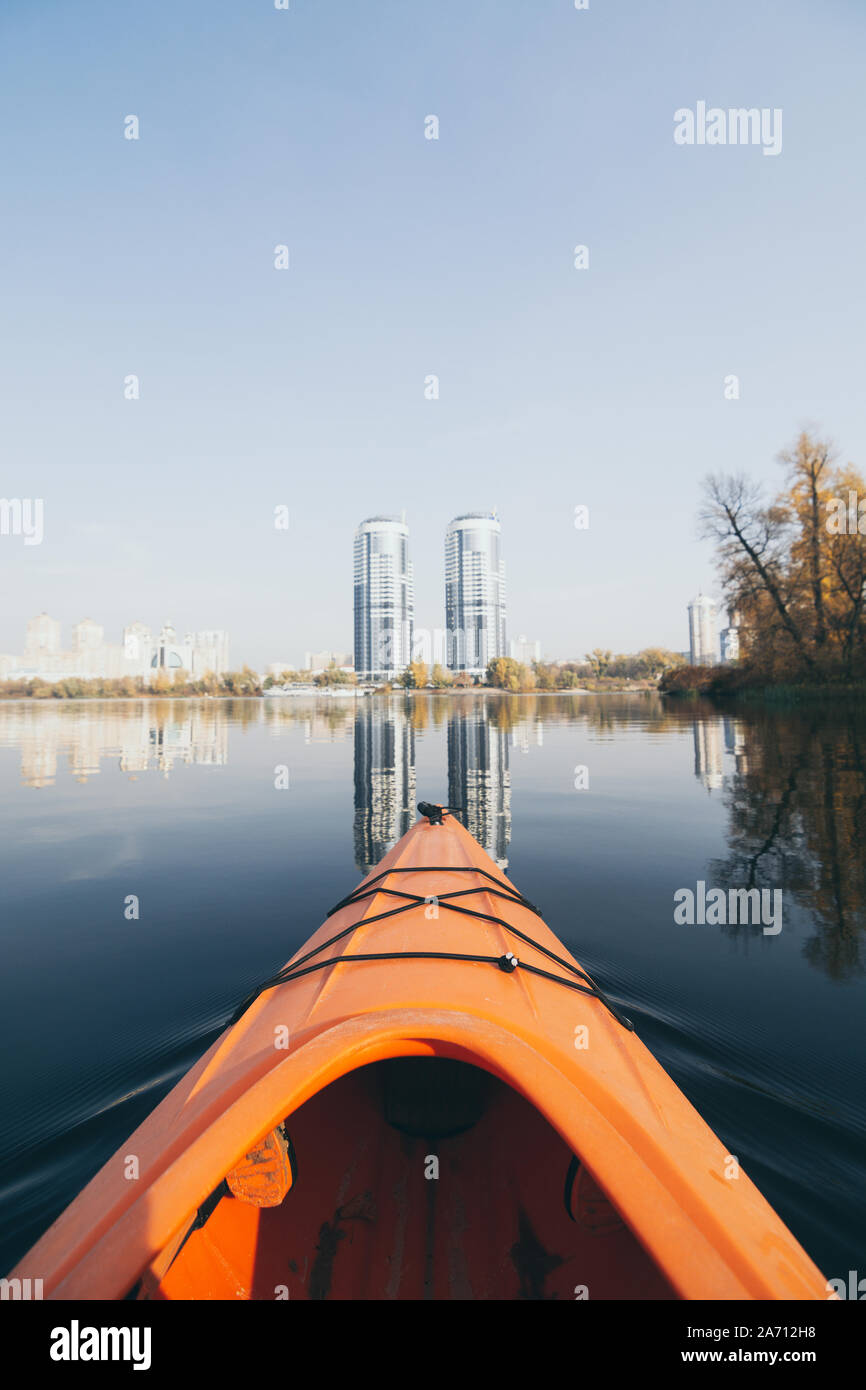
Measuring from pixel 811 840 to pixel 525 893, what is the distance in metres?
3.71

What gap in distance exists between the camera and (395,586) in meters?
121

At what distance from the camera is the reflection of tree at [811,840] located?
14.9 ft

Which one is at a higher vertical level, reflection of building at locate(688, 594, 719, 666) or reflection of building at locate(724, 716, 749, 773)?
reflection of building at locate(688, 594, 719, 666)

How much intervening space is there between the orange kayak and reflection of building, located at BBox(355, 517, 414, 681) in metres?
115

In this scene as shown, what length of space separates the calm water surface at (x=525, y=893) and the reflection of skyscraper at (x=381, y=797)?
0.08m

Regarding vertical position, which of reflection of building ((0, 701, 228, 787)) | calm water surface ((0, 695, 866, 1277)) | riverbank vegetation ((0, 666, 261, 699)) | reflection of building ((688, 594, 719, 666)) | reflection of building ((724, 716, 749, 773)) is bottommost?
calm water surface ((0, 695, 866, 1277))

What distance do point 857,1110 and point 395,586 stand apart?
121 metres

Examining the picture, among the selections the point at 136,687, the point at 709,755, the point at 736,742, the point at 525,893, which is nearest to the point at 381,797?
the point at 525,893

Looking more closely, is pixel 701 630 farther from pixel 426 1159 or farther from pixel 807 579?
pixel 426 1159

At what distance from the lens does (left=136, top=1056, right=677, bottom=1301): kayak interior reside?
1837mm

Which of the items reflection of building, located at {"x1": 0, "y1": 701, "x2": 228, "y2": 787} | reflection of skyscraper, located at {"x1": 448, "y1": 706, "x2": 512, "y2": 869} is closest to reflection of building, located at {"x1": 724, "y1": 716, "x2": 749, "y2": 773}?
reflection of skyscraper, located at {"x1": 448, "y1": 706, "x2": 512, "y2": 869}

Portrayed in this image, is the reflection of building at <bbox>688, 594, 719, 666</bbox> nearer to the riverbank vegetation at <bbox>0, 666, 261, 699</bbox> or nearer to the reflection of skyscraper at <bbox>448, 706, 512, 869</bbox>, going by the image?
the riverbank vegetation at <bbox>0, 666, 261, 699</bbox>
